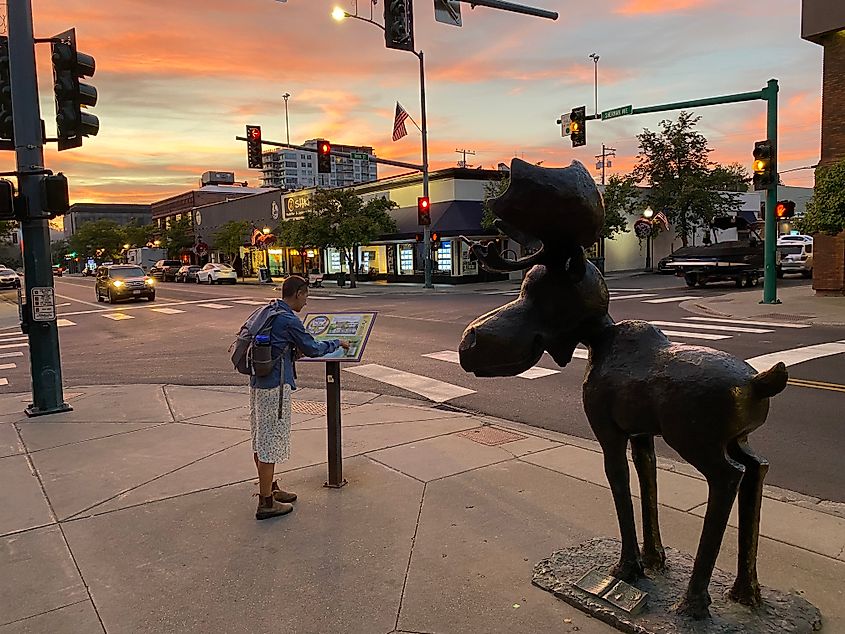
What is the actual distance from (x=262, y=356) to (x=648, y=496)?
2612 millimetres

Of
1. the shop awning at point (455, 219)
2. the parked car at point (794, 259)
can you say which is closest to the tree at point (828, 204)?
the parked car at point (794, 259)

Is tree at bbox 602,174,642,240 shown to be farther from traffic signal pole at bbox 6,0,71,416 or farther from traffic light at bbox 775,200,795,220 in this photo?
traffic signal pole at bbox 6,0,71,416

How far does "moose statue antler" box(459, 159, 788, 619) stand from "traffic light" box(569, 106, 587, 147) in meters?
18.0

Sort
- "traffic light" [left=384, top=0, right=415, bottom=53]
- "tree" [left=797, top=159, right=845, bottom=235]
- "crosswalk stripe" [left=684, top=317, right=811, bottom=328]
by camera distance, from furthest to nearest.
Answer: "tree" [left=797, top=159, right=845, bottom=235], "crosswalk stripe" [left=684, top=317, right=811, bottom=328], "traffic light" [left=384, top=0, right=415, bottom=53]

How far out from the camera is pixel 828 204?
16641 millimetres

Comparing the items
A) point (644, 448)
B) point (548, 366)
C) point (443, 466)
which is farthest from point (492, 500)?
point (548, 366)

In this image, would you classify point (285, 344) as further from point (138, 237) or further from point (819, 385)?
point (138, 237)

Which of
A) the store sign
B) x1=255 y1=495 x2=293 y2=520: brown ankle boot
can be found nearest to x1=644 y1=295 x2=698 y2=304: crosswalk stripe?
x1=255 y1=495 x2=293 y2=520: brown ankle boot

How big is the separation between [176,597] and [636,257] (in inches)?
1816

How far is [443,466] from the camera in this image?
5.62 m

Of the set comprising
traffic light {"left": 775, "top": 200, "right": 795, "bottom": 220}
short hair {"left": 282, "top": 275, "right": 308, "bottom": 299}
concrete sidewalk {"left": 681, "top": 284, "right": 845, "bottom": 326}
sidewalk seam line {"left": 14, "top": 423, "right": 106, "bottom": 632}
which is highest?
traffic light {"left": 775, "top": 200, "right": 795, "bottom": 220}

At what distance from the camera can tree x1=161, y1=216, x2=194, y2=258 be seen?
7238 cm

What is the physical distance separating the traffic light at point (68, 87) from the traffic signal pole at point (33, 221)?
12.2 inches

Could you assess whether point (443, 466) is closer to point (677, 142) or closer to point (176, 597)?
point (176, 597)
